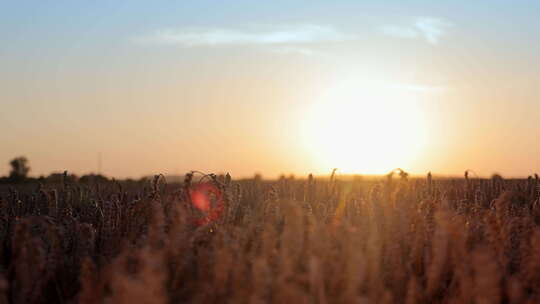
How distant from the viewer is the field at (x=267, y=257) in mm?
2979

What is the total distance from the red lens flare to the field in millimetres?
10

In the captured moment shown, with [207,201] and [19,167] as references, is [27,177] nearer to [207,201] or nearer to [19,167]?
[19,167]

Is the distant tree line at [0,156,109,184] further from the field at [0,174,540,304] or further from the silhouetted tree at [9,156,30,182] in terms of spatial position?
the field at [0,174,540,304]

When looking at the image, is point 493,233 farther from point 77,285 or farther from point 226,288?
point 77,285

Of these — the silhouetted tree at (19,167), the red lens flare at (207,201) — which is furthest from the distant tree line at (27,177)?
the red lens flare at (207,201)

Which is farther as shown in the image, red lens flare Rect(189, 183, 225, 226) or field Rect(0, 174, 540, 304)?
red lens flare Rect(189, 183, 225, 226)

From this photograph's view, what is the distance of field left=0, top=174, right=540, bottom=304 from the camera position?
2.98 metres

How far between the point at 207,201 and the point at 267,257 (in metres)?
1.43

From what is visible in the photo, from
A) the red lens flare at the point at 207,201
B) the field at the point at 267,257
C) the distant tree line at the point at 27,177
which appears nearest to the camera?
the field at the point at 267,257

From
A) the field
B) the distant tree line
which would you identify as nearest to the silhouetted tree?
the distant tree line

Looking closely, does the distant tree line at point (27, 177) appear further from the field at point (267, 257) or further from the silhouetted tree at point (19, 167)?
the field at point (267, 257)

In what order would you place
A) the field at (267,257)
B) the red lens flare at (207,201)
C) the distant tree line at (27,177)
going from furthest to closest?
the distant tree line at (27,177) → the red lens flare at (207,201) → the field at (267,257)

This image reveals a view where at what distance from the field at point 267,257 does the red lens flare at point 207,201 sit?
1 cm

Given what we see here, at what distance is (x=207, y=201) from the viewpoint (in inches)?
204
